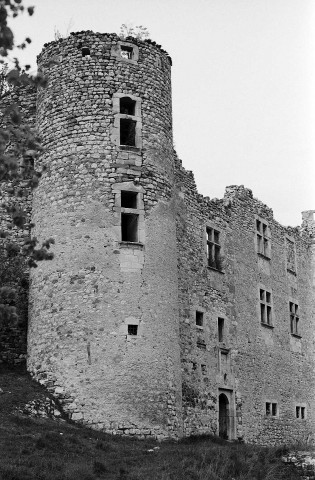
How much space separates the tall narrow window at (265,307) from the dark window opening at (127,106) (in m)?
9.85

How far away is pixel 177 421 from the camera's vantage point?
66.4 feet

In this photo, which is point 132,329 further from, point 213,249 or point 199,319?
point 213,249

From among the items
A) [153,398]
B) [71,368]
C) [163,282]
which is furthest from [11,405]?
[163,282]

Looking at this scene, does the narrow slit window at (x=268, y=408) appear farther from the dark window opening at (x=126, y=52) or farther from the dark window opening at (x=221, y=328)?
the dark window opening at (x=126, y=52)

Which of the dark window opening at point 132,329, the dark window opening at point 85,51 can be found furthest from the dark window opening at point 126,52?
the dark window opening at point 132,329

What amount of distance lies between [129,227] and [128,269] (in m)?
1.57

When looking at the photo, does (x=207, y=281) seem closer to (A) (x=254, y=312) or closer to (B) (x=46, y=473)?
(A) (x=254, y=312)

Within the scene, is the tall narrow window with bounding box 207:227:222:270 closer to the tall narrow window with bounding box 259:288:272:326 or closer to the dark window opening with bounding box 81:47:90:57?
the tall narrow window with bounding box 259:288:272:326

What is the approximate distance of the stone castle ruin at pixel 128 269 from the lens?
19.6 metres

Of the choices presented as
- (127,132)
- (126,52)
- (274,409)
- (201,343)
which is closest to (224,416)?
(201,343)

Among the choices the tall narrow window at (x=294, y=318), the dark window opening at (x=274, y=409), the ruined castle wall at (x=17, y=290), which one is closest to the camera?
the ruined castle wall at (x=17, y=290)

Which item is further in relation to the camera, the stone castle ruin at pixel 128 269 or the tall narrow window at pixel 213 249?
the tall narrow window at pixel 213 249

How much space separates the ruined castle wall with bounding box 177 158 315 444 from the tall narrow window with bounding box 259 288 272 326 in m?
0.25

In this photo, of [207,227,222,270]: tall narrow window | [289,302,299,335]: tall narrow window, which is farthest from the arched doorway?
[289,302,299,335]: tall narrow window
